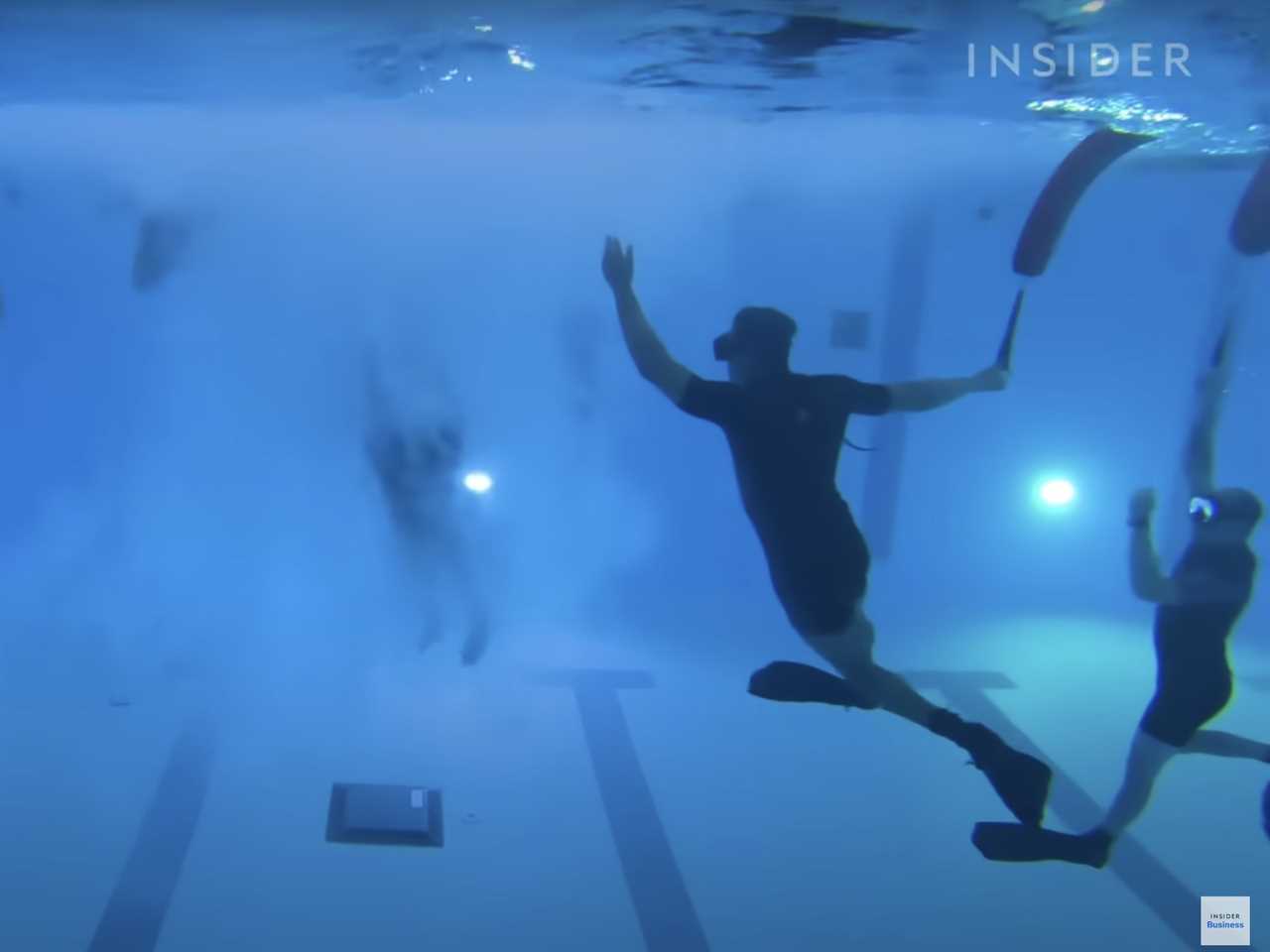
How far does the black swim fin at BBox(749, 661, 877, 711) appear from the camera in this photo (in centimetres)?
440

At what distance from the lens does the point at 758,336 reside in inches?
167

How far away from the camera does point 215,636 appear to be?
256 inches

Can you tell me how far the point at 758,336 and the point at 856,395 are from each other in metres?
0.50

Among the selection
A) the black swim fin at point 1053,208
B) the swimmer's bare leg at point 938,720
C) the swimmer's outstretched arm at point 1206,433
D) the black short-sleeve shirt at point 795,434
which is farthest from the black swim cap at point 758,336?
the swimmer's outstretched arm at point 1206,433

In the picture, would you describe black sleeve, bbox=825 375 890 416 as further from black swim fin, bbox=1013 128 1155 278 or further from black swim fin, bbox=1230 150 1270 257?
black swim fin, bbox=1230 150 1270 257

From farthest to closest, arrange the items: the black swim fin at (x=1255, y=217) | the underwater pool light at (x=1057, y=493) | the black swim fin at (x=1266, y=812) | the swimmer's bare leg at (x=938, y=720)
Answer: the underwater pool light at (x=1057, y=493), the black swim fin at (x=1255, y=217), the black swim fin at (x=1266, y=812), the swimmer's bare leg at (x=938, y=720)

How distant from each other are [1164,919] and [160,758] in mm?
4833

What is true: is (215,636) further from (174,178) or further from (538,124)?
(538,124)

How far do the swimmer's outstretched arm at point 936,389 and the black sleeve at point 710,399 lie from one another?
70cm

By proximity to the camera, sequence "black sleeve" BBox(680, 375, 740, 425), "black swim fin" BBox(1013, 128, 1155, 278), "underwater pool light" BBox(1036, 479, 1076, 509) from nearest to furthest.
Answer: "black sleeve" BBox(680, 375, 740, 425) → "black swim fin" BBox(1013, 128, 1155, 278) → "underwater pool light" BBox(1036, 479, 1076, 509)

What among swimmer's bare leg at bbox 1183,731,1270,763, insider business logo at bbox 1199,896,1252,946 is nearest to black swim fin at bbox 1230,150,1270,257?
swimmer's bare leg at bbox 1183,731,1270,763

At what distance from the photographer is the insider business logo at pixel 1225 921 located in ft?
13.2

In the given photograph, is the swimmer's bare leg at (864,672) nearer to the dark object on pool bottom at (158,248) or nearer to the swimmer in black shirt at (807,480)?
the swimmer in black shirt at (807,480)

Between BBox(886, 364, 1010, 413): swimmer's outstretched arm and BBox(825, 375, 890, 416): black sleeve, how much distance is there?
48 millimetres
